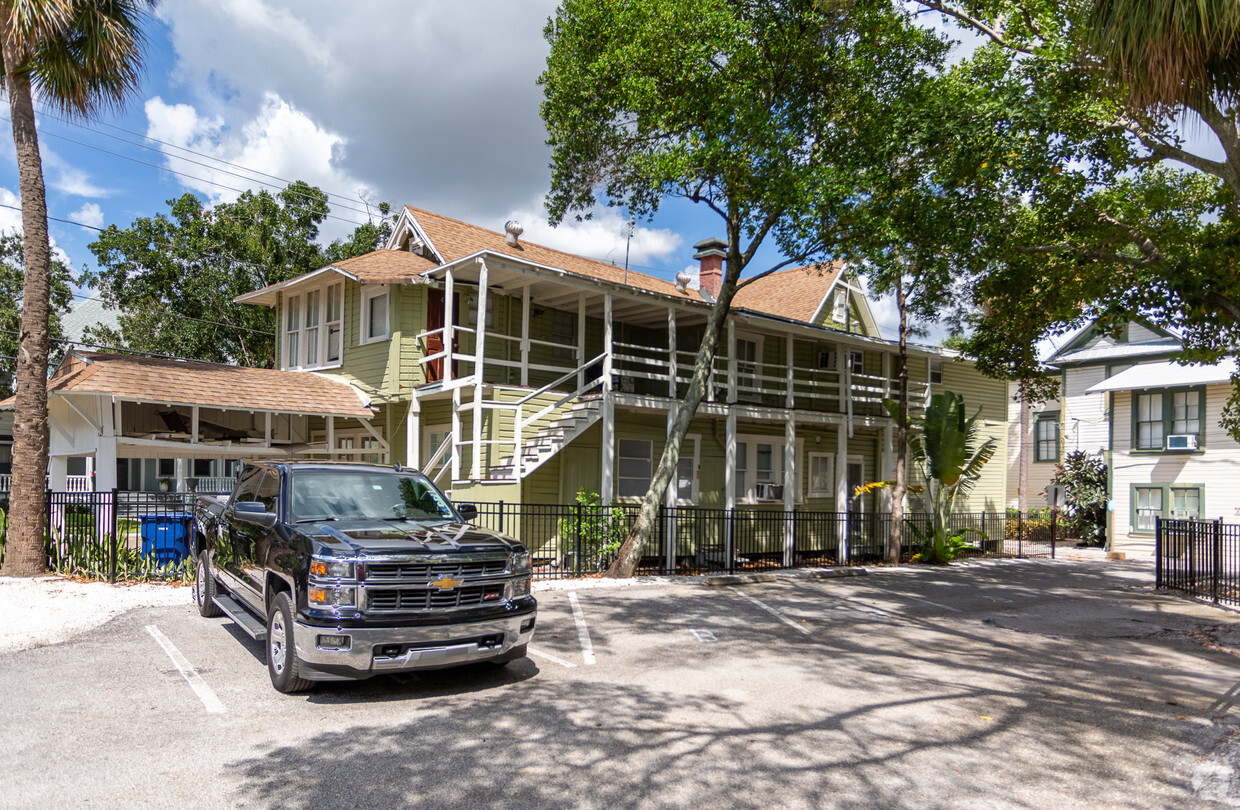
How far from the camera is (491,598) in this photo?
22.5 ft

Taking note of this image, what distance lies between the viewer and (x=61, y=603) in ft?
34.6

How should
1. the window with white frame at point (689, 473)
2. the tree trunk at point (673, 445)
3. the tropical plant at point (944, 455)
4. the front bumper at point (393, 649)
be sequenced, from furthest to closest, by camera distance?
the window with white frame at point (689, 473) < the tropical plant at point (944, 455) < the tree trunk at point (673, 445) < the front bumper at point (393, 649)

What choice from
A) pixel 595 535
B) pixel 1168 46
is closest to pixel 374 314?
pixel 595 535

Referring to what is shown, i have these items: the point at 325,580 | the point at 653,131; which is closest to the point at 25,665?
the point at 325,580

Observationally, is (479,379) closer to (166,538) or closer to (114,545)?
(166,538)

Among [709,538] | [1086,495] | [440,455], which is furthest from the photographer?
[1086,495]

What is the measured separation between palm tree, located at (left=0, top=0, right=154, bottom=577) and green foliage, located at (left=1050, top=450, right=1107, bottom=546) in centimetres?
2798

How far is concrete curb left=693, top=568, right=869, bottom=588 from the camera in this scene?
48.8ft

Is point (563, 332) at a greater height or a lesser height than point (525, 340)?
greater

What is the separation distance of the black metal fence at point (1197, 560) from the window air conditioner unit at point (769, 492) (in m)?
8.35

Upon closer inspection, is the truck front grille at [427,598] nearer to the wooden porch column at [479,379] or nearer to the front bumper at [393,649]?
the front bumper at [393,649]

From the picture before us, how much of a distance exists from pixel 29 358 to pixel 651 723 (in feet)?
38.2

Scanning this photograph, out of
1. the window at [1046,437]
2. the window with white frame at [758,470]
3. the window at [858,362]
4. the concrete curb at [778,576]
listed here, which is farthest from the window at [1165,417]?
the concrete curb at [778,576]

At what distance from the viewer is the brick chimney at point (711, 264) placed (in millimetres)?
24375
